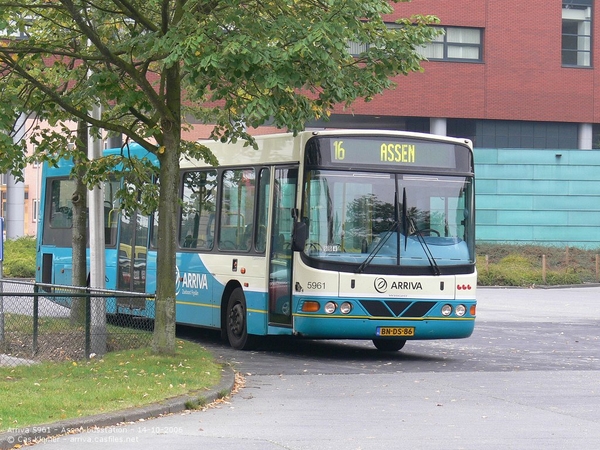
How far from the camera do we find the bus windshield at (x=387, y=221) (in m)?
15.2

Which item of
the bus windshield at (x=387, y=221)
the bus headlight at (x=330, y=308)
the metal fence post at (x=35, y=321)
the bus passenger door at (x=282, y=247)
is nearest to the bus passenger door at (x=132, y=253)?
the bus passenger door at (x=282, y=247)

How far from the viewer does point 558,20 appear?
Result: 5019cm

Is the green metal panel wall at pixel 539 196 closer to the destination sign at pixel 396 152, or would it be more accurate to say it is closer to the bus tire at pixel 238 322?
the bus tire at pixel 238 322

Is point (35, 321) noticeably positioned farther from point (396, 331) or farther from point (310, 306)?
point (396, 331)

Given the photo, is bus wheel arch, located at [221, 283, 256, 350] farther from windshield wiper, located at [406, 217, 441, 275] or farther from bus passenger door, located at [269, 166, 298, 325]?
windshield wiper, located at [406, 217, 441, 275]

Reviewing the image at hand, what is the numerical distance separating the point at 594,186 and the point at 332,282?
3666 centimetres

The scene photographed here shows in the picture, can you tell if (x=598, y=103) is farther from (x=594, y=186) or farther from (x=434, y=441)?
(x=434, y=441)

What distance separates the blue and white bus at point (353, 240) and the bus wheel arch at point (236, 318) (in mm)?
22

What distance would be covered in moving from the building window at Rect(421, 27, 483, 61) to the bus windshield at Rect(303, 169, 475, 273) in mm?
34224

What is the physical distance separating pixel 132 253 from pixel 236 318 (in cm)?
389

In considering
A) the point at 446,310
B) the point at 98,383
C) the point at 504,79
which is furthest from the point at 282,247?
the point at 504,79

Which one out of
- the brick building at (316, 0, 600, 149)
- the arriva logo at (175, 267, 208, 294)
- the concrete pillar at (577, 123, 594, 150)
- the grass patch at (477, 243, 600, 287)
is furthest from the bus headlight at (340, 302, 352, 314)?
the concrete pillar at (577, 123, 594, 150)

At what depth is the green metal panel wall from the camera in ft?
161

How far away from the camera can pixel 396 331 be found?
15477 mm
